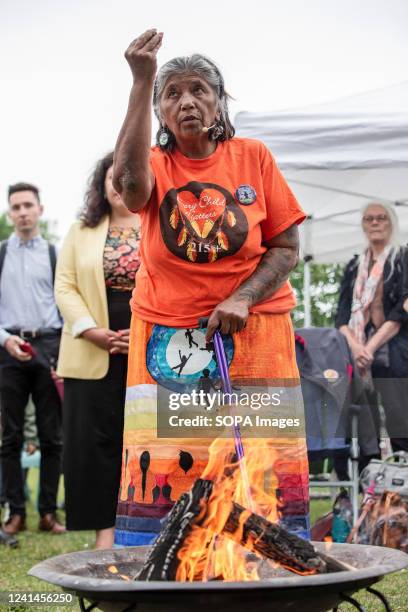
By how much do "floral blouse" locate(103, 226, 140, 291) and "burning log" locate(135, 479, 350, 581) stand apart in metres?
2.56

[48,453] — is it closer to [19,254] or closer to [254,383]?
[19,254]

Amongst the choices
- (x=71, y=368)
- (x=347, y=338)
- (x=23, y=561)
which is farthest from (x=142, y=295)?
(x=347, y=338)

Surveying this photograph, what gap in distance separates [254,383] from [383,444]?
327cm

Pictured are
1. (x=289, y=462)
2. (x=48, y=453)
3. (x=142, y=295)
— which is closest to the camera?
(x=289, y=462)

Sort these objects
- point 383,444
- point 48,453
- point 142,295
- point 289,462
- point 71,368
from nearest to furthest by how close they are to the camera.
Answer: point 289,462 → point 142,295 → point 71,368 → point 383,444 → point 48,453

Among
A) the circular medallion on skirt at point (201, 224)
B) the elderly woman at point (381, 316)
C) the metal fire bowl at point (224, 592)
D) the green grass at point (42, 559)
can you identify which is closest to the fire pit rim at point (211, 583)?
the metal fire bowl at point (224, 592)

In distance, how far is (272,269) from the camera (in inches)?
117

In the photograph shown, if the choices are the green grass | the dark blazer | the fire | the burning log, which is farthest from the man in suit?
the burning log

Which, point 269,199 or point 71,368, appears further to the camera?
point 71,368

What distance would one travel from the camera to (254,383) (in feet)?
9.43

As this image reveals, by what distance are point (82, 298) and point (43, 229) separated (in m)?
45.1

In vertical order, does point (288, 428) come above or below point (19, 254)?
below

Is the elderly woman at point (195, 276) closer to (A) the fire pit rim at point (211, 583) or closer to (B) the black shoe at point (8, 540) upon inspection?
(A) the fire pit rim at point (211, 583)

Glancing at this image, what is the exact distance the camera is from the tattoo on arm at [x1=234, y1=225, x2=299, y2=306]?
2881 millimetres
